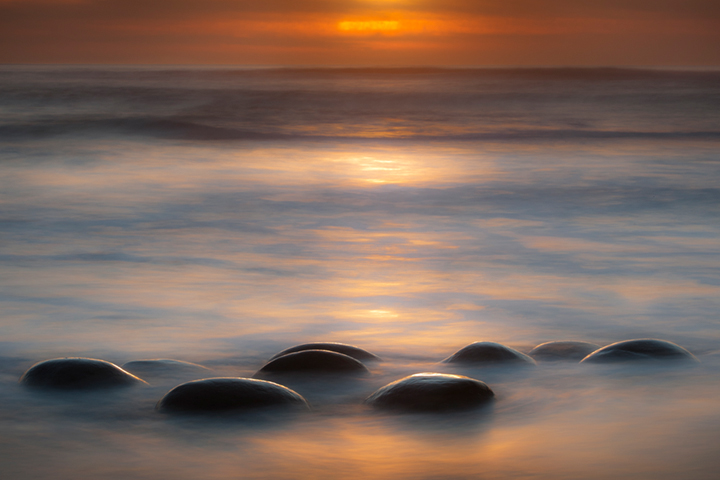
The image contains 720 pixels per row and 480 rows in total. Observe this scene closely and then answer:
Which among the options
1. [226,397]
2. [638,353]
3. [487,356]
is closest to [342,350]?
[487,356]

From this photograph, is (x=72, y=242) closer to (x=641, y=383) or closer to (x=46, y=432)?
(x=46, y=432)

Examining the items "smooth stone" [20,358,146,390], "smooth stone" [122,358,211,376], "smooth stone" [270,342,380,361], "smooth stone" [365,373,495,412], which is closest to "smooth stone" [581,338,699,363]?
"smooth stone" [365,373,495,412]

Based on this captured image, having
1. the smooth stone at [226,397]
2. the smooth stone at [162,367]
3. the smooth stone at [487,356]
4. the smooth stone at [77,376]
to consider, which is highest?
the smooth stone at [487,356]

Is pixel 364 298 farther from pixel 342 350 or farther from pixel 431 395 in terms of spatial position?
pixel 431 395

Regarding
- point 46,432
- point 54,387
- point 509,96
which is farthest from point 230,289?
point 509,96

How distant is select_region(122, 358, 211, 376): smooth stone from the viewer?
12.6 feet

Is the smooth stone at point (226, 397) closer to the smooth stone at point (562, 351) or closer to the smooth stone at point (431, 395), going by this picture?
the smooth stone at point (431, 395)

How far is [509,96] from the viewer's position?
38656 millimetres

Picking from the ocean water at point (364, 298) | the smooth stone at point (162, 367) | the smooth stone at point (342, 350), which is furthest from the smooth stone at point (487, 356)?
the smooth stone at point (162, 367)

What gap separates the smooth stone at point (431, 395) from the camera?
326 cm

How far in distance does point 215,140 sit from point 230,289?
18.1 m

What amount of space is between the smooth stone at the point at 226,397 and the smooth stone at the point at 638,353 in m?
1.60

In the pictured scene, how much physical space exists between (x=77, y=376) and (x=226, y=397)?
0.79 metres

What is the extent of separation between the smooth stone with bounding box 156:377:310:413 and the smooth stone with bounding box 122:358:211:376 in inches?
21.1
